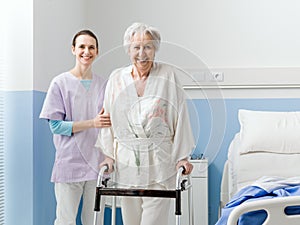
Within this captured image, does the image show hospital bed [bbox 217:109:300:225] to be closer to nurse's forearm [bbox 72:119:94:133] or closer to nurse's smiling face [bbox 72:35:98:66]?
nurse's forearm [bbox 72:119:94:133]

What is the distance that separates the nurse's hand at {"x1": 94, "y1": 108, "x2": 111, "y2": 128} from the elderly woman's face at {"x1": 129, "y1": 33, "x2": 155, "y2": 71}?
0.29 m

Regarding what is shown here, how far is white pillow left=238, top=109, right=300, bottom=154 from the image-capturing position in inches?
129

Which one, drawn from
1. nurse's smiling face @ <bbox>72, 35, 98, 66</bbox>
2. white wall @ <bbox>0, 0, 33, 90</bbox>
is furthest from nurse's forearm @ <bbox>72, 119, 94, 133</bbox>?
white wall @ <bbox>0, 0, 33, 90</bbox>

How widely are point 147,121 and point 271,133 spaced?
1262 millimetres

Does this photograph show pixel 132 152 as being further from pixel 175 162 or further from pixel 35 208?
pixel 35 208

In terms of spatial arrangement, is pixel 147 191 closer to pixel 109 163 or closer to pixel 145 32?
pixel 109 163

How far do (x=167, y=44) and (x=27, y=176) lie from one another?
1.25 meters

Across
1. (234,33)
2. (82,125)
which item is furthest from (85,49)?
(234,33)

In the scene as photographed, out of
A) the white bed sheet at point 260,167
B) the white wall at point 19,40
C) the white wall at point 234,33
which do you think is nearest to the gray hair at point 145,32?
the white wall at point 19,40

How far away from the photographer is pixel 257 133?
3338 millimetres

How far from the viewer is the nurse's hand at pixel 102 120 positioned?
244 centimetres

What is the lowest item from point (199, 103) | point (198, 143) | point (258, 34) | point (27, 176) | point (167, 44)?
point (27, 176)

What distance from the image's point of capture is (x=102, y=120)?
8.04ft

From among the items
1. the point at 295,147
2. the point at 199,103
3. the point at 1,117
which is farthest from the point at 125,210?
the point at 295,147
